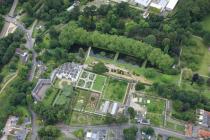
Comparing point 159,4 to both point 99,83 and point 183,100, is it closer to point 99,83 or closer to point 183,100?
point 99,83

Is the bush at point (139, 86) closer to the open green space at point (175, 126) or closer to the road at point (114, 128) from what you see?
the road at point (114, 128)

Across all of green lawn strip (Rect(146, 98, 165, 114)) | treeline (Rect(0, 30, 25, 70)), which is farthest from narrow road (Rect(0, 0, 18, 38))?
green lawn strip (Rect(146, 98, 165, 114))

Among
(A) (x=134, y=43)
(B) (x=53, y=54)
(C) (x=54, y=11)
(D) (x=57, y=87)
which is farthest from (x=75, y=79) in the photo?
(C) (x=54, y=11)

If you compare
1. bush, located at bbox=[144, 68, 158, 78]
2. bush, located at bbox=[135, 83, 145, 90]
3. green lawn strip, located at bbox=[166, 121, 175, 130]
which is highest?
bush, located at bbox=[144, 68, 158, 78]

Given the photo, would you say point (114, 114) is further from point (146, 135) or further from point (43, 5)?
point (43, 5)

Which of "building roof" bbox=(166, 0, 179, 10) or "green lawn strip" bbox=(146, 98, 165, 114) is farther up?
"building roof" bbox=(166, 0, 179, 10)

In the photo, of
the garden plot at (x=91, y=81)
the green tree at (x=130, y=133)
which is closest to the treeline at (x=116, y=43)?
the garden plot at (x=91, y=81)

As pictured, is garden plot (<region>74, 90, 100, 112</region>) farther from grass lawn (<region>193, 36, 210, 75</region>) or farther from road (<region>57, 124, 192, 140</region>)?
grass lawn (<region>193, 36, 210, 75</region>)
